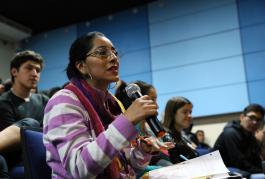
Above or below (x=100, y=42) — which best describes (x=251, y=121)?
below

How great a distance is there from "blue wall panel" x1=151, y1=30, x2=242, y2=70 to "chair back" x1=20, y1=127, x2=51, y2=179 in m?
4.05

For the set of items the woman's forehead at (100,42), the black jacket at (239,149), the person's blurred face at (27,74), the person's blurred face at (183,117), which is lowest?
the black jacket at (239,149)

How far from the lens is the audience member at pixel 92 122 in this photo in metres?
0.95

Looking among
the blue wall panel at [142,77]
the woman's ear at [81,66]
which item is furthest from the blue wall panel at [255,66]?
the woman's ear at [81,66]

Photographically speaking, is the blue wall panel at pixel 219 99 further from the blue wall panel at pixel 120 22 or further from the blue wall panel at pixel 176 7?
the blue wall panel at pixel 120 22

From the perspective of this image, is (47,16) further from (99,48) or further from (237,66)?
(99,48)

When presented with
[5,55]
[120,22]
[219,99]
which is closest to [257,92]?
[219,99]

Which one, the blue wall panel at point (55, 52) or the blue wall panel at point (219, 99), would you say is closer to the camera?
the blue wall panel at point (219, 99)

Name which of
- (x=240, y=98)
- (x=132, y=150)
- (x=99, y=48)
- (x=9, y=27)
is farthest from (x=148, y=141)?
(x=9, y=27)

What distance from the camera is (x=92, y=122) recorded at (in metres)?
1.12

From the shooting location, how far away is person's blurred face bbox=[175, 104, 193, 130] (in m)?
2.68

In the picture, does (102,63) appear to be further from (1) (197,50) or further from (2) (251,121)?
(1) (197,50)

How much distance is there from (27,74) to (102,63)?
1.54 meters

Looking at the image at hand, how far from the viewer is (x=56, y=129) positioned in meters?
1.01
